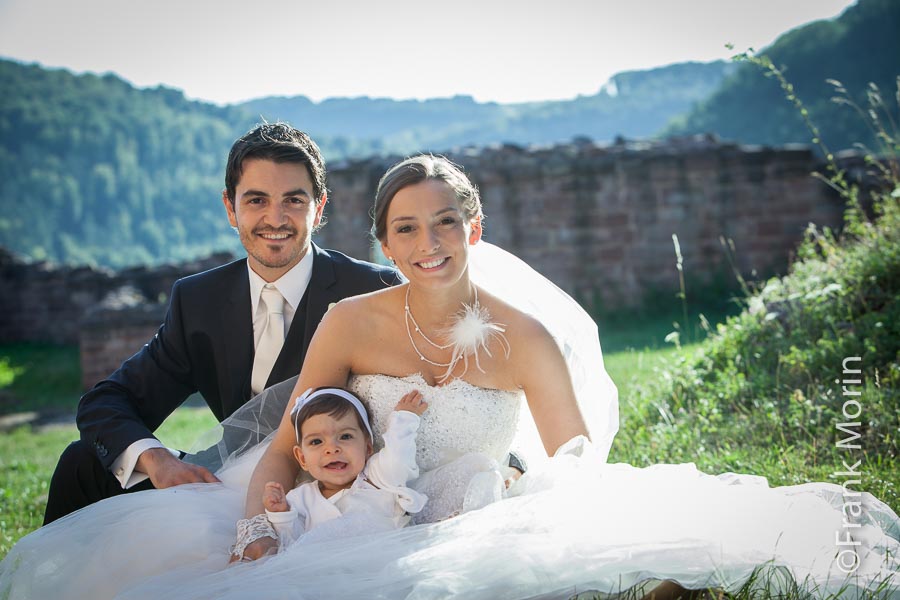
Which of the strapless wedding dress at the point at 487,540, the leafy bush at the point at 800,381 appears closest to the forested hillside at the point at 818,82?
the leafy bush at the point at 800,381

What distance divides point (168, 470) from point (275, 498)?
0.61 m

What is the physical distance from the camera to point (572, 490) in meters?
2.50

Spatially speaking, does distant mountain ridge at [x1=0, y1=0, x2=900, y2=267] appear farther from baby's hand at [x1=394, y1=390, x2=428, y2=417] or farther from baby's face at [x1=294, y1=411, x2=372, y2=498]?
baby's face at [x1=294, y1=411, x2=372, y2=498]

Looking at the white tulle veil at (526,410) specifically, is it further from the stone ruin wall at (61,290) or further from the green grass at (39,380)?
the stone ruin wall at (61,290)

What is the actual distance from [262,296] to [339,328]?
0.73 m

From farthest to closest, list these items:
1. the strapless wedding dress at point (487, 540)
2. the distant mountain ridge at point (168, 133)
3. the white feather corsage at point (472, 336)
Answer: the distant mountain ridge at point (168, 133) → the white feather corsage at point (472, 336) → the strapless wedding dress at point (487, 540)

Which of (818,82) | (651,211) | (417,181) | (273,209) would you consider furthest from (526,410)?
(818,82)

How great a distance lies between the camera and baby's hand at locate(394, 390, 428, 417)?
9.68 feet

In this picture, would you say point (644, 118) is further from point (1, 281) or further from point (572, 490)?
point (572, 490)

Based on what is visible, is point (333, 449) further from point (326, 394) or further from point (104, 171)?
point (104, 171)

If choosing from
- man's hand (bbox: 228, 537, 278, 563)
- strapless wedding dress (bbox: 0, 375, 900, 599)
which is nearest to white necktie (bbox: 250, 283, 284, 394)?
strapless wedding dress (bbox: 0, 375, 900, 599)

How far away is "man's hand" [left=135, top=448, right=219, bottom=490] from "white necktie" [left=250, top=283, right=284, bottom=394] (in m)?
0.59

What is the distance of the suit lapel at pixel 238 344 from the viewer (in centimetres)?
364

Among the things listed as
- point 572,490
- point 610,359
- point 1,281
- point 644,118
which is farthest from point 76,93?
point 572,490
